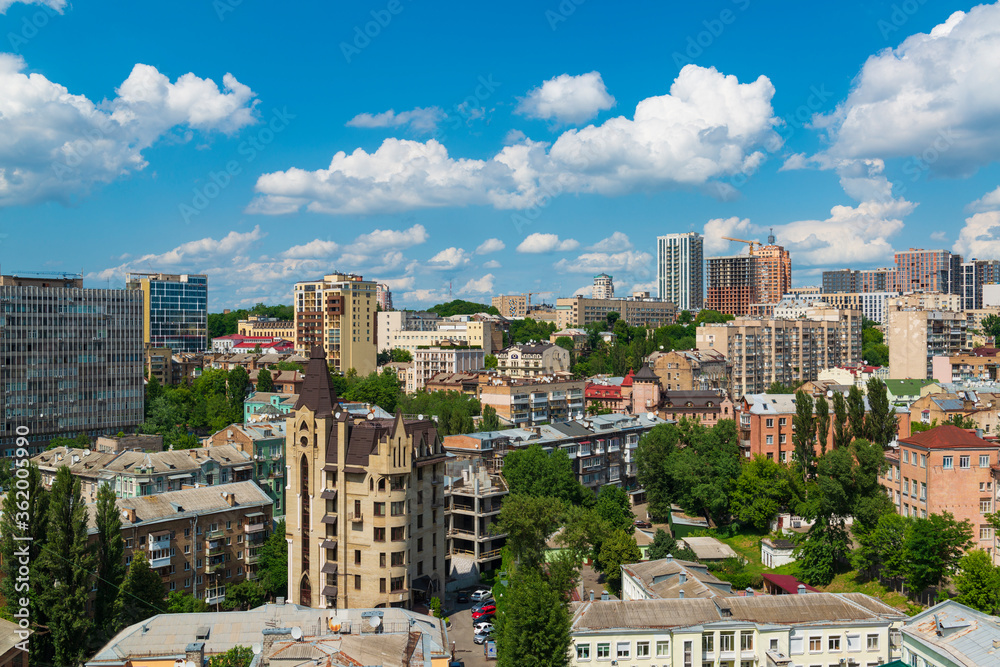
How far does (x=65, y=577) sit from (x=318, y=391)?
1536cm

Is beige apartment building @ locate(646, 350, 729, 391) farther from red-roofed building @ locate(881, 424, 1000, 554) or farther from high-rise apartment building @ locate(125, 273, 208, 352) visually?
high-rise apartment building @ locate(125, 273, 208, 352)

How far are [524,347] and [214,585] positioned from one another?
301 feet

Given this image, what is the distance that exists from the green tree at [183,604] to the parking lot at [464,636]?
13377mm

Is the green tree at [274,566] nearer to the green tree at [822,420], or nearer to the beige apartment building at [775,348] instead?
the green tree at [822,420]

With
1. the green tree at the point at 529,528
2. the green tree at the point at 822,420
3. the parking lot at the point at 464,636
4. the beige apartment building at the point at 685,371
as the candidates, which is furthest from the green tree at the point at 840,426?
the beige apartment building at the point at 685,371

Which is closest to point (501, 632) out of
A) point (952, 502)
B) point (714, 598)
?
point (714, 598)

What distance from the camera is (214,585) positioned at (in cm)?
5422

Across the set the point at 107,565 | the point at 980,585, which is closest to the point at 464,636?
the point at 107,565

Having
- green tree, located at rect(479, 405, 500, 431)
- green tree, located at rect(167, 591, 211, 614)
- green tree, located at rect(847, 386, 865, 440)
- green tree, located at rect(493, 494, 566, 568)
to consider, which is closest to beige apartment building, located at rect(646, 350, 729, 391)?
green tree, located at rect(479, 405, 500, 431)

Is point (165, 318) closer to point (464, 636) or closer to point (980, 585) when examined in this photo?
point (464, 636)

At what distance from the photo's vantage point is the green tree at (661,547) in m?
55.2

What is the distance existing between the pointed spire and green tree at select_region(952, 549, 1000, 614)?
31.6m

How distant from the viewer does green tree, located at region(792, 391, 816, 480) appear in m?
69.0

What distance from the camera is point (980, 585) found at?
122 ft
